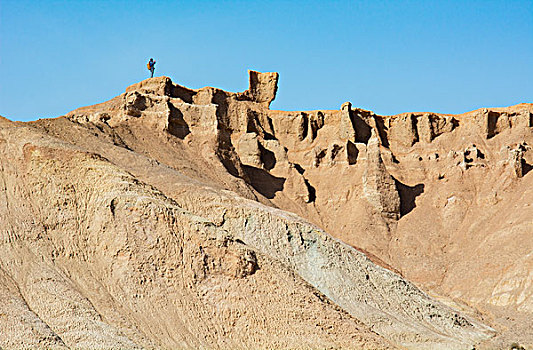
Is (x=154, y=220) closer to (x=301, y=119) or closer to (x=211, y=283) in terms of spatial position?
(x=211, y=283)

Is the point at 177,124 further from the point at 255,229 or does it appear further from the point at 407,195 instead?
the point at 255,229

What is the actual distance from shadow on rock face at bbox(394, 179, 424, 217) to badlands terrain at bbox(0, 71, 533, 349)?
15cm

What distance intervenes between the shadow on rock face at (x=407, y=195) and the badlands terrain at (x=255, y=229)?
147mm

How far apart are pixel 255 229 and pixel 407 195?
23936 millimetres

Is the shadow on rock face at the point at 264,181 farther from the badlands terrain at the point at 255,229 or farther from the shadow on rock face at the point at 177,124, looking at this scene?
the shadow on rock face at the point at 177,124

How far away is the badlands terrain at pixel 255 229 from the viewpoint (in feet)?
108

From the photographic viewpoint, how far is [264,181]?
64.1 metres

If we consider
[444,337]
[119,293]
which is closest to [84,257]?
[119,293]

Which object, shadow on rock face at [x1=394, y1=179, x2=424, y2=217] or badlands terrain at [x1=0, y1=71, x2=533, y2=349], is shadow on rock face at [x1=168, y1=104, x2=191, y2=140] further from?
shadow on rock face at [x1=394, y1=179, x2=424, y2=217]

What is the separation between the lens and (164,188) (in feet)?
143

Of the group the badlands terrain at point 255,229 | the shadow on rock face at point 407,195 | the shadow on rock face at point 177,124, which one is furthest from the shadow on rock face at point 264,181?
the shadow on rock face at point 407,195

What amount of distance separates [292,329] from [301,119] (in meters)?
39.5

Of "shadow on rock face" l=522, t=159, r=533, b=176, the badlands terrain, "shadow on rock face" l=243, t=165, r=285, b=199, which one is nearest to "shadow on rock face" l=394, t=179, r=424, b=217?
the badlands terrain

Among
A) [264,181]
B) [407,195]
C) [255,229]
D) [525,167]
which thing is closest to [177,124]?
[264,181]
